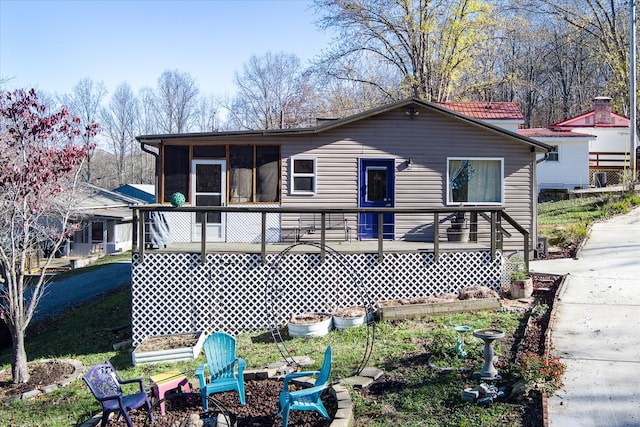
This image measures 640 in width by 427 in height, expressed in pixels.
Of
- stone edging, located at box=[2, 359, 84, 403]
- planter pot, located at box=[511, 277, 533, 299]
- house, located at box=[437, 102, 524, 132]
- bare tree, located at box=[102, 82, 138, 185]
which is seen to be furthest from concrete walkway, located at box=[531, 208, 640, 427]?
bare tree, located at box=[102, 82, 138, 185]

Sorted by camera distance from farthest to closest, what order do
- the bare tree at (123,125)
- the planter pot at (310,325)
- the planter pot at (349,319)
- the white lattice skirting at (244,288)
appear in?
the bare tree at (123,125)
the white lattice skirting at (244,288)
the planter pot at (349,319)
the planter pot at (310,325)

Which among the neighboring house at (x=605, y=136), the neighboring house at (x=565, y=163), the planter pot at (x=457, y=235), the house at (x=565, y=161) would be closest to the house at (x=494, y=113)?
the house at (x=565, y=161)

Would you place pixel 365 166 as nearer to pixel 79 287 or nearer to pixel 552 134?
pixel 79 287

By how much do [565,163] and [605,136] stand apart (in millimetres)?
4848

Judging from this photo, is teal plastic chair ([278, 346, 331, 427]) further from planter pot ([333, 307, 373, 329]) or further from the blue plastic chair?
planter pot ([333, 307, 373, 329])

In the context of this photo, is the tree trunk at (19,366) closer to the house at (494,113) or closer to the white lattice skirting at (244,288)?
the white lattice skirting at (244,288)

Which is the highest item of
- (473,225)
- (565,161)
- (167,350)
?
(565,161)

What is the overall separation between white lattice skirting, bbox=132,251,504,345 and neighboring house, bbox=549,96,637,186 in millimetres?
23237

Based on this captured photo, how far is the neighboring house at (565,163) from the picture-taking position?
86.4 ft

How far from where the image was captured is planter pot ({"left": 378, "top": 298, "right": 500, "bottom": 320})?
347 inches

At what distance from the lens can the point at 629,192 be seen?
22500 millimetres

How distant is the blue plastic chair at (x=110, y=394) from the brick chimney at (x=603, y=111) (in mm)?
30130

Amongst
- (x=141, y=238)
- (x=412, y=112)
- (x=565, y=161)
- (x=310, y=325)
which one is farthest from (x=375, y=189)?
(x=565, y=161)

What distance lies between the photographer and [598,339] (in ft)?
23.2
